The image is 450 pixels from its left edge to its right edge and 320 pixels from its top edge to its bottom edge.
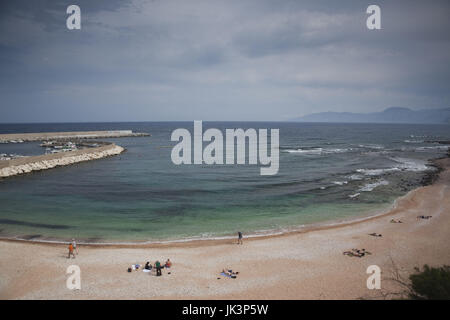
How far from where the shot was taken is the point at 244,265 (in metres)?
15.8

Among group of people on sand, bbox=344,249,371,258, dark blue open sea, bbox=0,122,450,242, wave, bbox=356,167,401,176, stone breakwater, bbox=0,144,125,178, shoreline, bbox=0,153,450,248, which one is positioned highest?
stone breakwater, bbox=0,144,125,178

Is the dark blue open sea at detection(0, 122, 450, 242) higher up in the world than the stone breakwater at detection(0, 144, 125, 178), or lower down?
lower down

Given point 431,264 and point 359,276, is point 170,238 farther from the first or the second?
point 431,264

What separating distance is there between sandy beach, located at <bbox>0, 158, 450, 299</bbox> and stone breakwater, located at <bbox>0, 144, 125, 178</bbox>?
26.3m

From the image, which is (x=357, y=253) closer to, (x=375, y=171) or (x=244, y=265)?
(x=244, y=265)

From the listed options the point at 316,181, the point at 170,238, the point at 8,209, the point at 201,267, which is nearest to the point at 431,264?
the point at 201,267

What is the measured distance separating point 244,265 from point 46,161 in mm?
41648

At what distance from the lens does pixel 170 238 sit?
2003 centimetres

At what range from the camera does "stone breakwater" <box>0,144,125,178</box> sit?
129 feet

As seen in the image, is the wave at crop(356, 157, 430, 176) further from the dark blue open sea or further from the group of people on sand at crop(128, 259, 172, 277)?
the group of people on sand at crop(128, 259, 172, 277)

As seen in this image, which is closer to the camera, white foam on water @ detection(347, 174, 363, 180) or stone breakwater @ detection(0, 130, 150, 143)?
white foam on water @ detection(347, 174, 363, 180)

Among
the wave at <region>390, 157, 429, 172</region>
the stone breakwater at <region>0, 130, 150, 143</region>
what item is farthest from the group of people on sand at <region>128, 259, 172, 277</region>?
the stone breakwater at <region>0, 130, 150, 143</region>
